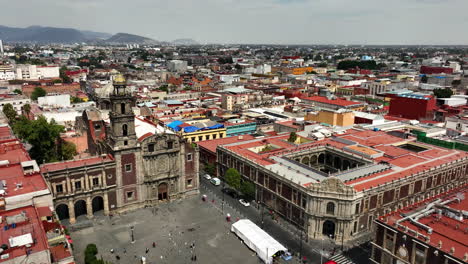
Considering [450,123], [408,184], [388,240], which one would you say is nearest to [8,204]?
[388,240]

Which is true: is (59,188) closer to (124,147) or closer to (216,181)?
(124,147)

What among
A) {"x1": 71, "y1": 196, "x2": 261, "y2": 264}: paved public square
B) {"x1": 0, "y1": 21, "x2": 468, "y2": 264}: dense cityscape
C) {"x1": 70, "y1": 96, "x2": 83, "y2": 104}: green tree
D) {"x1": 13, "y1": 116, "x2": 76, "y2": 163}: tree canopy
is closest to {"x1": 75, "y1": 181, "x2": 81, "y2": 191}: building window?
{"x1": 0, "y1": 21, "x2": 468, "y2": 264}: dense cityscape

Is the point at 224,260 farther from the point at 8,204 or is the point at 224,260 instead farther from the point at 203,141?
the point at 203,141

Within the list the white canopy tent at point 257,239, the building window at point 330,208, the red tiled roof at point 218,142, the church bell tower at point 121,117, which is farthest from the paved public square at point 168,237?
the red tiled roof at point 218,142

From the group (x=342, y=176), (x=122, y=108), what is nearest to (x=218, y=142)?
(x=122, y=108)

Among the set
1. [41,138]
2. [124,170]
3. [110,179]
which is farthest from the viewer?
[41,138]

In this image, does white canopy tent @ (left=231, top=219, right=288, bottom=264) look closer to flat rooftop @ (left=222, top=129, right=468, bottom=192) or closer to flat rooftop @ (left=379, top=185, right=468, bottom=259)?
flat rooftop @ (left=222, top=129, right=468, bottom=192)
